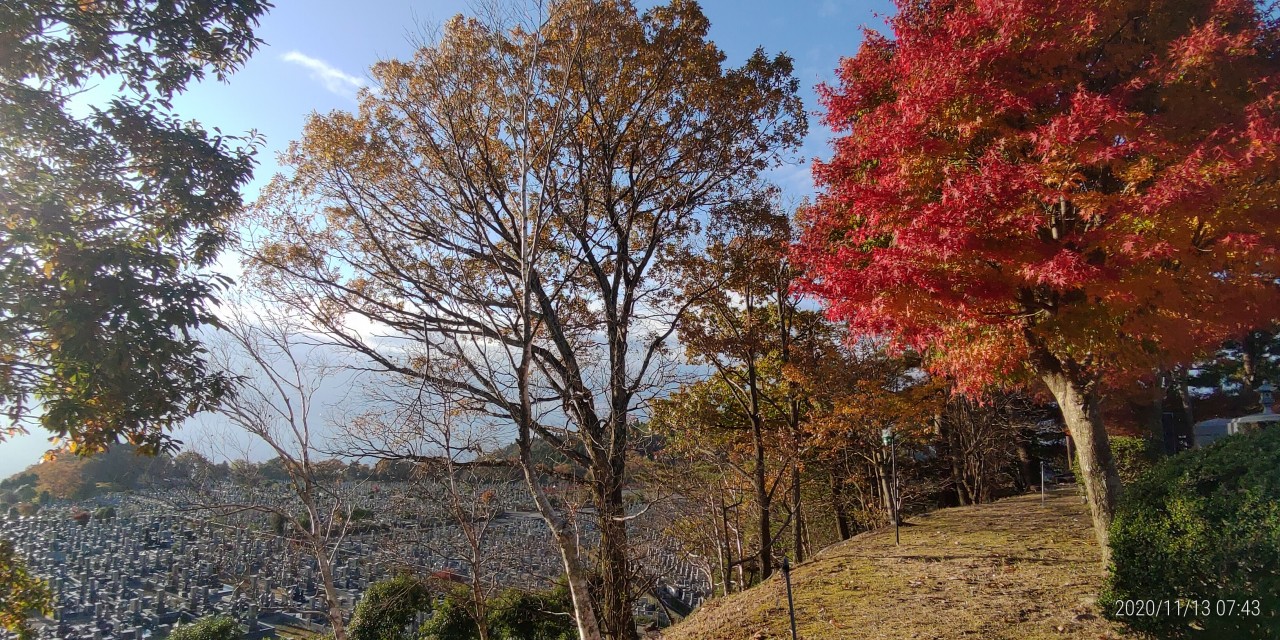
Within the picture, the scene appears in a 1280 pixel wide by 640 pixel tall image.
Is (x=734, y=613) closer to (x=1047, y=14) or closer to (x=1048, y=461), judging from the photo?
(x=1047, y=14)

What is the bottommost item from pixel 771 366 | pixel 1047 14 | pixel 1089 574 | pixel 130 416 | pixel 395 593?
pixel 395 593

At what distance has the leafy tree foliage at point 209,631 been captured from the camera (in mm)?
10273

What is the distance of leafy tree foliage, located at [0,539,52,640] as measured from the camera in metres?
3.76

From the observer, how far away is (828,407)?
508 inches

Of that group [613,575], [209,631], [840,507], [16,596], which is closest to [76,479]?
[209,631]

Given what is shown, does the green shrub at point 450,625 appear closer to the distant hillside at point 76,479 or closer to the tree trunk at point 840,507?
the tree trunk at point 840,507

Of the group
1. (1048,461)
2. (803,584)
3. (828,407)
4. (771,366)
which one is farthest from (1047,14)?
(1048,461)

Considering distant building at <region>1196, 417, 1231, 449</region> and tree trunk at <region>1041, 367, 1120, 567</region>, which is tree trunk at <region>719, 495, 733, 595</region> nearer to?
tree trunk at <region>1041, 367, 1120, 567</region>

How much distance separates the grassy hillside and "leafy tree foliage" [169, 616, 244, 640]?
907 centimetres

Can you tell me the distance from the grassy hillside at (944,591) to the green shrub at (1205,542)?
72cm

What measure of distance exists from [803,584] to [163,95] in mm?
8494

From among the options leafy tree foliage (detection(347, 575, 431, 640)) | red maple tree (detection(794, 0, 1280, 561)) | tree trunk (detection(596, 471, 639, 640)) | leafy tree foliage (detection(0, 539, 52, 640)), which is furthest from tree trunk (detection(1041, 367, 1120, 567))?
leafy tree foliage (detection(347, 575, 431, 640))

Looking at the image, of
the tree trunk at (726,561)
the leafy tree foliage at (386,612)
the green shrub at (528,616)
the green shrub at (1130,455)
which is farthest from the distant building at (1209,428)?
the leafy tree foliage at (386,612)

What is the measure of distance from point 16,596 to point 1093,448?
899 cm
